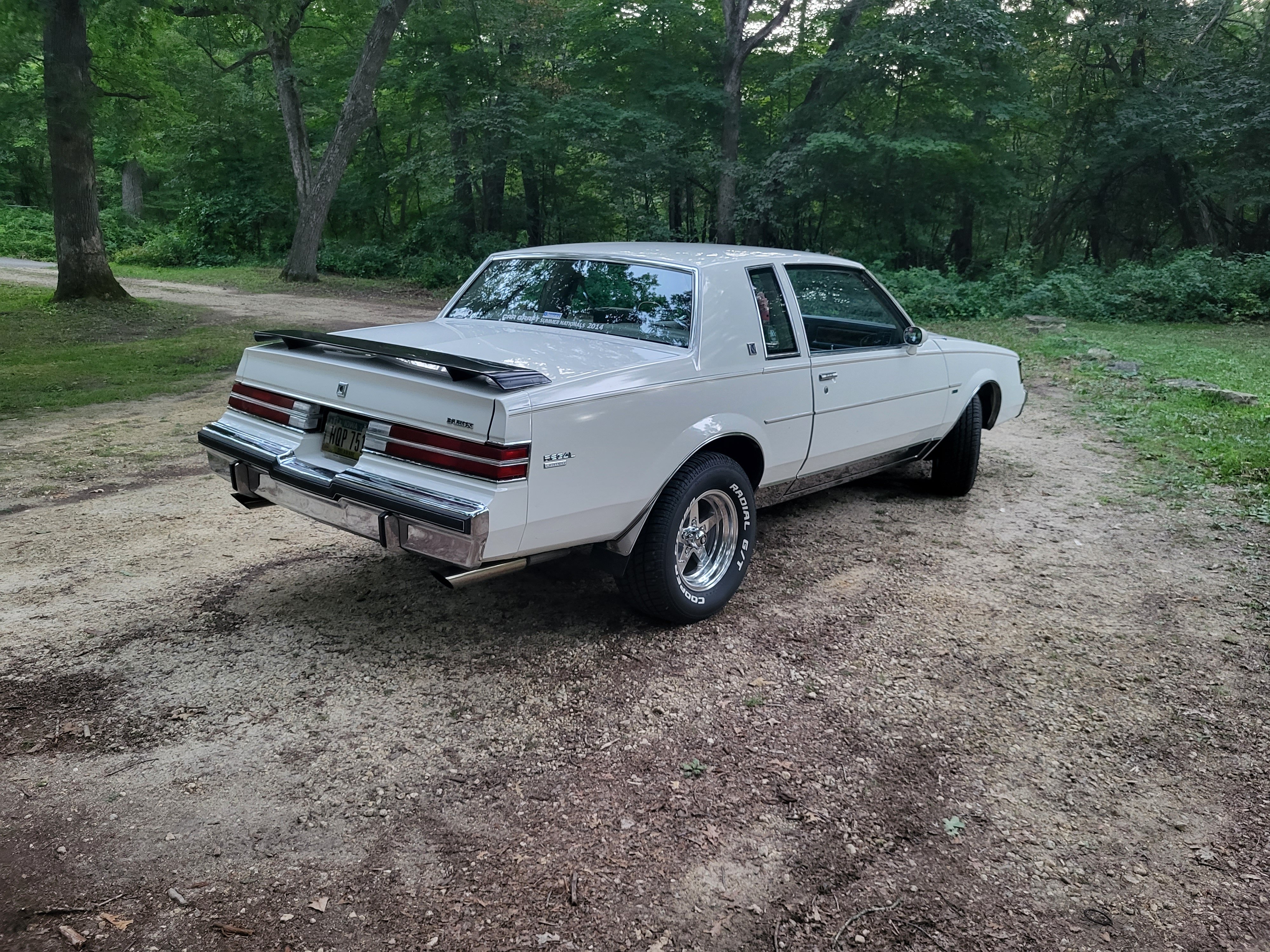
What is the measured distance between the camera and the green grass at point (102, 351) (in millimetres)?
9508

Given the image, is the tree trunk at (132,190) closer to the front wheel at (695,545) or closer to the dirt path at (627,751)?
the dirt path at (627,751)

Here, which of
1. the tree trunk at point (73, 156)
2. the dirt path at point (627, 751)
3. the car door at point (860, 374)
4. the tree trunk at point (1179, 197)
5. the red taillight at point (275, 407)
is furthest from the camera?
the tree trunk at point (1179, 197)

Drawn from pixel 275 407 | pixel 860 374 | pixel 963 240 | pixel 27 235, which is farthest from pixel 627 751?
pixel 27 235

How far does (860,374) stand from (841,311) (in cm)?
41

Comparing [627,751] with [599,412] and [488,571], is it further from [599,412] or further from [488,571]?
[599,412]

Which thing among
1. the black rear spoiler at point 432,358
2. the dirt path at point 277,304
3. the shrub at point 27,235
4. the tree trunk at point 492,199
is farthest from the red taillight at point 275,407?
the shrub at point 27,235

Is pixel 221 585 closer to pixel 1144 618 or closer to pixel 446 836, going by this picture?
pixel 446 836

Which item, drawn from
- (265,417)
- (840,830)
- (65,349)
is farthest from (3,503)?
(65,349)

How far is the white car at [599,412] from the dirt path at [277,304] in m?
11.1

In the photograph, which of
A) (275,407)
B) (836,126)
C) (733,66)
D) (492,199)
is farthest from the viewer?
(492,199)

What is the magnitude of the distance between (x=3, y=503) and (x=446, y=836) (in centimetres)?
466

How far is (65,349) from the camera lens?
40.0ft

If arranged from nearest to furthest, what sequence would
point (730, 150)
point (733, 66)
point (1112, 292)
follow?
point (1112, 292)
point (733, 66)
point (730, 150)

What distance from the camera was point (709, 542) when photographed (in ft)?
14.0
